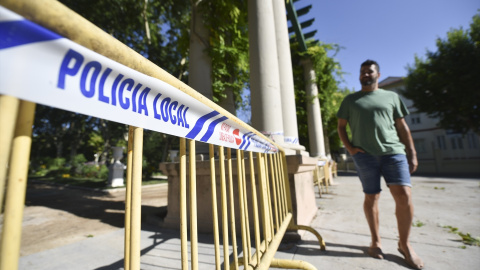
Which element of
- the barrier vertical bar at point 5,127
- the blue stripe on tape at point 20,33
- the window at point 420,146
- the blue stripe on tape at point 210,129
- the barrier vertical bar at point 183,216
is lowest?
the barrier vertical bar at point 183,216

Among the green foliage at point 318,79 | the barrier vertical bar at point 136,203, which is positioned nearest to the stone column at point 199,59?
the barrier vertical bar at point 136,203

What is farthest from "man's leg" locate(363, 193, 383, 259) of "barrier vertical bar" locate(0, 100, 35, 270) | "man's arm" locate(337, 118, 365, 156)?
"barrier vertical bar" locate(0, 100, 35, 270)

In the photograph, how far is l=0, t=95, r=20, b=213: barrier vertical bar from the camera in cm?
37

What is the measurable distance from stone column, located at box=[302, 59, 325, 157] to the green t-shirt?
677 centimetres

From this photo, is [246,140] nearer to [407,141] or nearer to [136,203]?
[136,203]

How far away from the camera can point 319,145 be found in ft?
29.7

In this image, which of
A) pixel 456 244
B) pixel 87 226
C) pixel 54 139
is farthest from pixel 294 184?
pixel 54 139

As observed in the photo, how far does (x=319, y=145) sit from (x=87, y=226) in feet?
26.8

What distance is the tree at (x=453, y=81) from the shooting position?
15039mm

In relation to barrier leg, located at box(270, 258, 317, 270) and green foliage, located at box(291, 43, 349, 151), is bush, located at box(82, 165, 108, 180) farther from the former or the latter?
barrier leg, located at box(270, 258, 317, 270)

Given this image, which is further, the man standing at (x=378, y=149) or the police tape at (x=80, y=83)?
the man standing at (x=378, y=149)

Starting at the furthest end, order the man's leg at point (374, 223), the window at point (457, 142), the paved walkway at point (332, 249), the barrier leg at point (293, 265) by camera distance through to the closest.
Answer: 1. the window at point (457, 142)
2. the man's leg at point (374, 223)
3. the paved walkway at point (332, 249)
4. the barrier leg at point (293, 265)

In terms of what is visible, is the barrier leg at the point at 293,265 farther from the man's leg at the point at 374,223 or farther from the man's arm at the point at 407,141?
the man's arm at the point at 407,141

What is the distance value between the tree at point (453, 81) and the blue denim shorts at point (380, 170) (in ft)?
63.2
